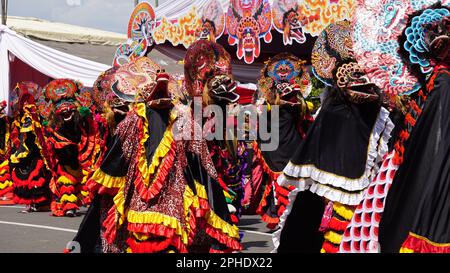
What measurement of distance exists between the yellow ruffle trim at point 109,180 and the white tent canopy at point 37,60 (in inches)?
400

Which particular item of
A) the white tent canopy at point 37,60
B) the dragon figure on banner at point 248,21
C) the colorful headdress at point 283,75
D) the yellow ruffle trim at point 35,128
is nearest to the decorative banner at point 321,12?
the dragon figure on banner at point 248,21

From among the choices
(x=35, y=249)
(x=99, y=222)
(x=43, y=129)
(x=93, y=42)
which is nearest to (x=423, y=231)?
(x=99, y=222)

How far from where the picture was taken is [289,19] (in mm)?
11562

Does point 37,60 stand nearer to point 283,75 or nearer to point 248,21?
point 248,21

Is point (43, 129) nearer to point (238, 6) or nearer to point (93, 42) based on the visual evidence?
point (238, 6)

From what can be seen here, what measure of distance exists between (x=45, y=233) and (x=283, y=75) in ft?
11.9

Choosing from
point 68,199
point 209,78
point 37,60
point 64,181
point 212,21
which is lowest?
point 68,199

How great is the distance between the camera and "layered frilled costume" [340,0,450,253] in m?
Answer: 3.96

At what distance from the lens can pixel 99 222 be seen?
6.63m

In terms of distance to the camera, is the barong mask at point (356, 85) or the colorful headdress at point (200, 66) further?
the colorful headdress at point (200, 66)

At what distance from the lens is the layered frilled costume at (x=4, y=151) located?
1484 cm

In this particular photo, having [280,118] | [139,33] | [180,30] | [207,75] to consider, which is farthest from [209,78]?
[139,33]

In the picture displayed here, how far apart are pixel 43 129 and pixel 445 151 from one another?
9.89 m

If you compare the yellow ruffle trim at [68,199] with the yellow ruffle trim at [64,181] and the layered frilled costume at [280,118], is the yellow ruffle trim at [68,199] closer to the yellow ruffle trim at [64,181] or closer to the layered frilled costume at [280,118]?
the yellow ruffle trim at [64,181]
